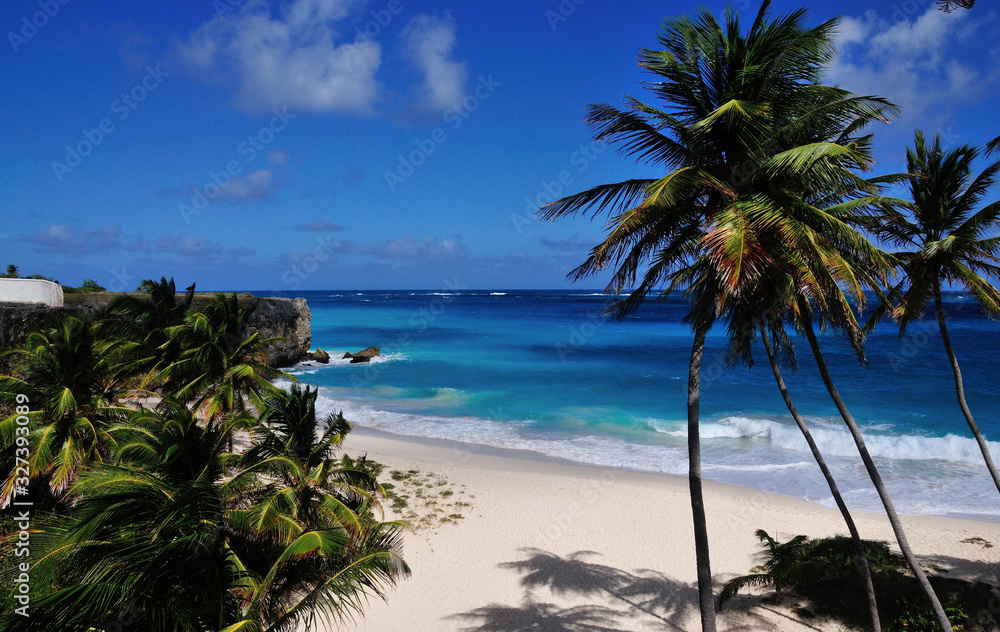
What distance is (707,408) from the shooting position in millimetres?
26156

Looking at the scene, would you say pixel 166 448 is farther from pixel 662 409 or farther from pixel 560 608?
pixel 662 409

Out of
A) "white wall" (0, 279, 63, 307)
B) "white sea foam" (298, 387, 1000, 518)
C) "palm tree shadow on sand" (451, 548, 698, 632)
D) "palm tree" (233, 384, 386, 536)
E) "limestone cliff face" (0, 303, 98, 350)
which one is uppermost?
"white wall" (0, 279, 63, 307)

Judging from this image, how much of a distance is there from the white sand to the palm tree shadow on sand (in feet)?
0.08

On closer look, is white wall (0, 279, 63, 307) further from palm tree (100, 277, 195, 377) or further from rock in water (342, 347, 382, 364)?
rock in water (342, 347, 382, 364)

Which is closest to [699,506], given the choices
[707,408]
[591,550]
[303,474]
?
[303,474]

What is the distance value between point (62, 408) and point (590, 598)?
1039cm

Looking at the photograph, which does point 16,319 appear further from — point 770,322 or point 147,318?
point 770,322

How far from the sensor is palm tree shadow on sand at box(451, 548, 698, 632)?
897cm

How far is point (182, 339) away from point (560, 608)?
1217 cm

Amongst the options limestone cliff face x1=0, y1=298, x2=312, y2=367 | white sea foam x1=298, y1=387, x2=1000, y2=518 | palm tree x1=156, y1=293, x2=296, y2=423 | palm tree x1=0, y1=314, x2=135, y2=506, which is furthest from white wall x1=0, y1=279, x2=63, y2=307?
palm tree x1=0, y1=314, x2=135, y2=506

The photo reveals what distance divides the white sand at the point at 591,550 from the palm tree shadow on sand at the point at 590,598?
0.02m

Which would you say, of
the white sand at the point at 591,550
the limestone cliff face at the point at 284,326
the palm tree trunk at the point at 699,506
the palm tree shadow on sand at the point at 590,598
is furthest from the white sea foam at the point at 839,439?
the limestone cliff face at the point at 284,326

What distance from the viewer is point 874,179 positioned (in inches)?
265

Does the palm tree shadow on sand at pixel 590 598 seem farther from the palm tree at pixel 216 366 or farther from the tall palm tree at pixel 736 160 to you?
the palm tree at pixel 216 366
